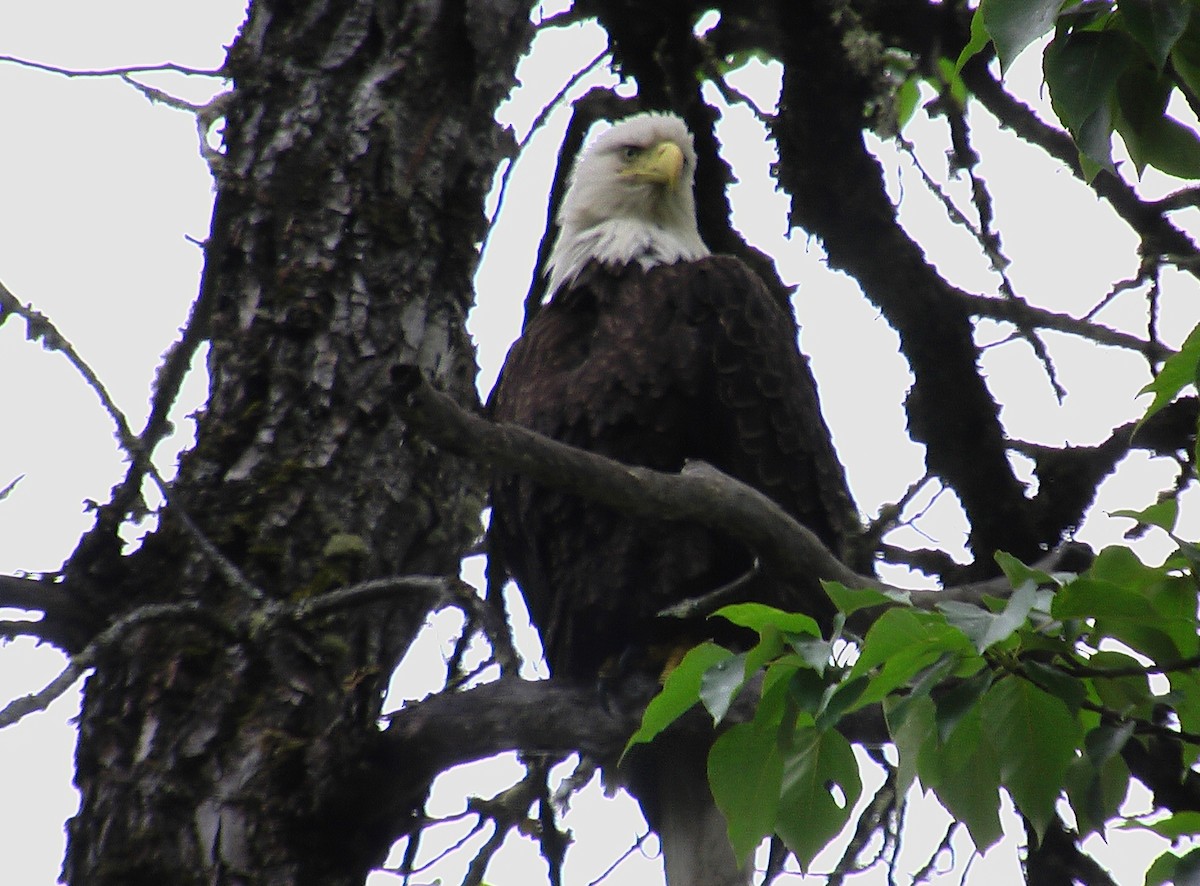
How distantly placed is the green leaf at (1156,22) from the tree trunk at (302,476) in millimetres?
1349

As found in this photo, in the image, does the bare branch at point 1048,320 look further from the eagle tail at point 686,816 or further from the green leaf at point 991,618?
the green leaf at point 991,618

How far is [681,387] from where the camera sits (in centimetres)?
327

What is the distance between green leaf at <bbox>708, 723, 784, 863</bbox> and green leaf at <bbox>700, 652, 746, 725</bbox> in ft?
0.33

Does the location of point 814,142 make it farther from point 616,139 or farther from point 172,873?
point 172,873

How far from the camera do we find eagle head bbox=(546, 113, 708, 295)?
4.04 meters

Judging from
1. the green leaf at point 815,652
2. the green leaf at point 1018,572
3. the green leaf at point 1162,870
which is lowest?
the green leaf at point 1162,870

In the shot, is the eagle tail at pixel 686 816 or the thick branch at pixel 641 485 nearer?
the thick branch at pixel 641 485

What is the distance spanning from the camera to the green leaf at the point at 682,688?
5.71ft

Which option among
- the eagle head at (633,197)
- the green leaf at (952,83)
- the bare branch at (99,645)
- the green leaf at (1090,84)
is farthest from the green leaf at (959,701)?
the eagle head at (633,197)

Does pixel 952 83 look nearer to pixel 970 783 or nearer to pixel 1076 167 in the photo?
pixel 1076 167

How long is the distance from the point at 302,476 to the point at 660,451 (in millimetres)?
900

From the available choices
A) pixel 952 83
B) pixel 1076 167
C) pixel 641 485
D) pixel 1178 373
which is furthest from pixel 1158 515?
pixel 952 83

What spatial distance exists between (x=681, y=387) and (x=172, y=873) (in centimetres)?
156

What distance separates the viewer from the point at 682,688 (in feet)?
5.77
